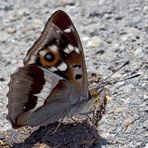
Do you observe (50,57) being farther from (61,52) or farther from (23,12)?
(23,12)

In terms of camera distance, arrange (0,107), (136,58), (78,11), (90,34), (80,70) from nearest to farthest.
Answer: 1. (80,70)
2. (0,107)
3. (136,58)
4. (90,34)
5. (78,11)

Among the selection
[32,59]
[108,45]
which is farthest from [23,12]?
[32,59]

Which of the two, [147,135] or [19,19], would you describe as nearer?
[147,135]

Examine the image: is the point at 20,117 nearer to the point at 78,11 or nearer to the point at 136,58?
the point at 136,58

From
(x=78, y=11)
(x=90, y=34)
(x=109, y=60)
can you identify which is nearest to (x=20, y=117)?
(x=109, y=60)

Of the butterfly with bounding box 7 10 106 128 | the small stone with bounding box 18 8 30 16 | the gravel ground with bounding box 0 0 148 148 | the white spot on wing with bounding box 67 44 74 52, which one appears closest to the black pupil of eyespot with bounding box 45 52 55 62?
the butterfly with bounding box 7 10 106 128

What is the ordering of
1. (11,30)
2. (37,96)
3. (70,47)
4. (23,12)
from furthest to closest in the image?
(23,12), (11,30), (37,96), (70,47)

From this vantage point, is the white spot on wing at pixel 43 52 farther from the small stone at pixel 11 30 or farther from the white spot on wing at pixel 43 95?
the small stone at pixel 11 30
